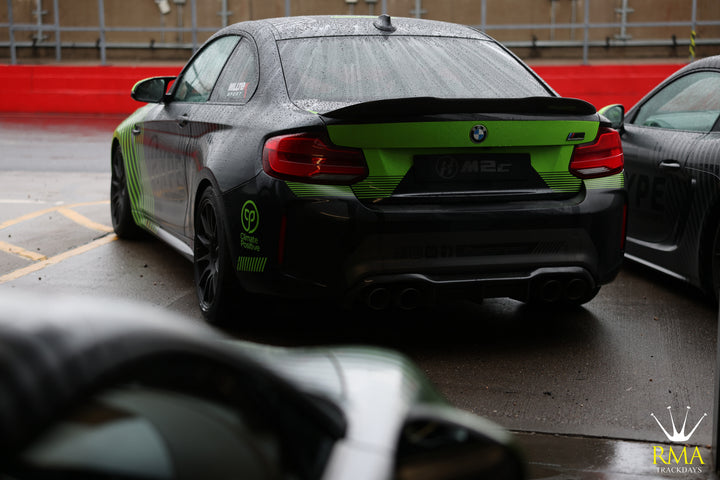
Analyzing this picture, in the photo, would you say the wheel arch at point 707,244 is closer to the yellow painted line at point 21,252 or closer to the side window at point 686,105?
the side window at point 686,105

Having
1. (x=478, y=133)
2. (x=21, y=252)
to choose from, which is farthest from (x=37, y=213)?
(x=478, y=133)

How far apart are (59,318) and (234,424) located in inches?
14.2

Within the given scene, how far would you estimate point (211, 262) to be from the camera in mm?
5383

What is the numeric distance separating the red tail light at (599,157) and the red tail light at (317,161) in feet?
3.66

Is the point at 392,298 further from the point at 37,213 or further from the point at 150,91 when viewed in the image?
the point at 37,213

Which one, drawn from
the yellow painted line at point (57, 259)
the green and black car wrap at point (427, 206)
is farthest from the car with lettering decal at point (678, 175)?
the yellow painted line at point (57, 259)

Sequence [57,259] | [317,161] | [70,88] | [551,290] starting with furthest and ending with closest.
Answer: [70,88] → [57,259] → [551,290] → [317,161]

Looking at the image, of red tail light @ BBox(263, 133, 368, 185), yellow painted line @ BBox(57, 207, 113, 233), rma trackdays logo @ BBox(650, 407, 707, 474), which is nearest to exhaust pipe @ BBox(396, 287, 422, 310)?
red tail light @ BBox(263, 133, 368, 185)

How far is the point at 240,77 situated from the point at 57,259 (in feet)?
8.42

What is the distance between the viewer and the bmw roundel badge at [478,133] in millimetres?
4672

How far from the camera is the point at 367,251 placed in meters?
4.59

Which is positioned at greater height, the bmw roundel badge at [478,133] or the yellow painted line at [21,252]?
the bmw roundel badge at [478,133]

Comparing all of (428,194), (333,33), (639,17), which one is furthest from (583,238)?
(639,17)

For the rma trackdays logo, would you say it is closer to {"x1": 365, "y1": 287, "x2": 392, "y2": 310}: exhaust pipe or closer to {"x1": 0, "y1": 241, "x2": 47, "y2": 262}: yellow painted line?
{"x1": 365, "y1": 287, "x2": 392, "y2": 310}: exhaust pipe
